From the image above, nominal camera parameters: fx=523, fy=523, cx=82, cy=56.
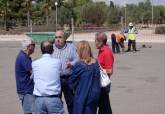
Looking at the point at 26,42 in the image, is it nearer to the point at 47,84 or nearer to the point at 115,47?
the point at 47,84

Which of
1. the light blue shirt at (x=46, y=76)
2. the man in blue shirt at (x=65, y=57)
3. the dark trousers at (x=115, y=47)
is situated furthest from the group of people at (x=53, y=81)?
the dark trousers at (x=115, y=47)

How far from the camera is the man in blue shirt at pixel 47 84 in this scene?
7.09 m

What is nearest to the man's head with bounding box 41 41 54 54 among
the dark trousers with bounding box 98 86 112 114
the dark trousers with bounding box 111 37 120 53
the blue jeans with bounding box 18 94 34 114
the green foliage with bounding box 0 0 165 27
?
the blue jeans with bounding box 18 94 34 114

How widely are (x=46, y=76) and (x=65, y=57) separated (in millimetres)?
1269

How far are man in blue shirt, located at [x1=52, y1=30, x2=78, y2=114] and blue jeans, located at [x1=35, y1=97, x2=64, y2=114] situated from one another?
1.09 metres

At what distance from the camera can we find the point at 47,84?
23.5 feet

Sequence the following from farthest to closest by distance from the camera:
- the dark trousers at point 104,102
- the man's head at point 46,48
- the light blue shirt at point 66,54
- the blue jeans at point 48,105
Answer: the light blue shirt at point 66,54, the dark trousers at point 104,102, the man's head at point 46,48, the blue jeans at point 48,105

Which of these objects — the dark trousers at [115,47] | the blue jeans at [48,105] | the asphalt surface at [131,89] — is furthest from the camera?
the dark trousers at [115,47]

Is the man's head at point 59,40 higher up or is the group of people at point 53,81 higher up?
the man's head at point 59,40

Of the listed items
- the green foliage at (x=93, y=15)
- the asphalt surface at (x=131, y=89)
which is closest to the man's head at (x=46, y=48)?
the asphalt surface at (x=131, y=89)

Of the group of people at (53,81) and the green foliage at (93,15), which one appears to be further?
the green foliage at (93,15)

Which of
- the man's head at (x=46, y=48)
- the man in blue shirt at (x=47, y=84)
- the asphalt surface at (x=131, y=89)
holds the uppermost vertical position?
A: the man's head at (x=46, y=48)

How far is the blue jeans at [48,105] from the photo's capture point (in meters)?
7.06

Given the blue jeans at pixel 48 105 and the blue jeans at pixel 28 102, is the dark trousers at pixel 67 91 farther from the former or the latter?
the blue jeans at pixel 48 105
